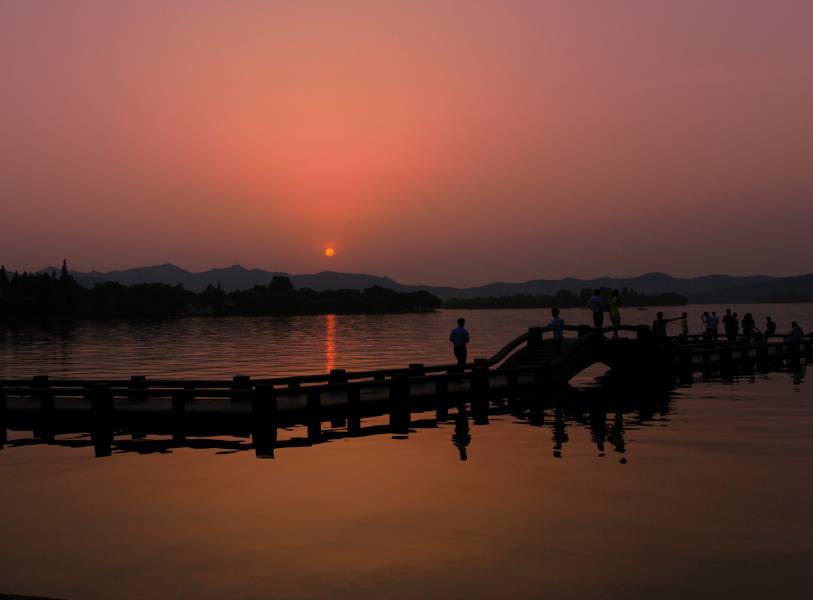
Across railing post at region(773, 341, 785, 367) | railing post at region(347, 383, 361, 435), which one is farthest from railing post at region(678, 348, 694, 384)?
railing post at region(347, 383, 361, 435)

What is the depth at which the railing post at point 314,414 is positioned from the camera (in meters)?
23.5

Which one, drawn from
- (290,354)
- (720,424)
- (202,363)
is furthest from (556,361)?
(290,354)

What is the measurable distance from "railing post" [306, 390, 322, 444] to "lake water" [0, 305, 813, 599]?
0.78 metres

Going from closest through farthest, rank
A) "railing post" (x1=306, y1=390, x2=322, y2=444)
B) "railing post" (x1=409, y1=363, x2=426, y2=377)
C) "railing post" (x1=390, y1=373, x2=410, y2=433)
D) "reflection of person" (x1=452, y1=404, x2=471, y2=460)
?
"reflection of person" (x1=452, y1=404, x2=471, y2=460), "railing post" (x1=306, y1=390, x2=322, y2=444), "railing post" (x1=390, y1=373, x2=410, y2=433), "railing post" (x1=409, y1=363, x2=426, y2=377)

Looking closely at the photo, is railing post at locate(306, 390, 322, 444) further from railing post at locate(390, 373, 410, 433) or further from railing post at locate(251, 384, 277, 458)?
railing post at locate(390, 373, 410, 433)

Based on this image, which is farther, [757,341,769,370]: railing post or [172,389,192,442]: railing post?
[757,341,769,370]: railing post

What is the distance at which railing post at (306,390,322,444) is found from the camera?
23.5 metres

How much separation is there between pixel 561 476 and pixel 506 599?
7.48 m

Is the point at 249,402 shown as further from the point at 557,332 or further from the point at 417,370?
the point at 557,332

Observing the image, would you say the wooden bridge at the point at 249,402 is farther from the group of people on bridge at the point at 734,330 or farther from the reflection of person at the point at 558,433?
the group of people on bridge at the point at 734,330

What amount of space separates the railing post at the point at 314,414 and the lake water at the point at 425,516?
779 millimetres

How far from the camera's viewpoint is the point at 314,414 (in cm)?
2364

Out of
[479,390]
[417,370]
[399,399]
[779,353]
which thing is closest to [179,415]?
[399,399]

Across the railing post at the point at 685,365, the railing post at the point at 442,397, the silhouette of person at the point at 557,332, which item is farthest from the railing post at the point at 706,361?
the railing post at the point at 442,397
